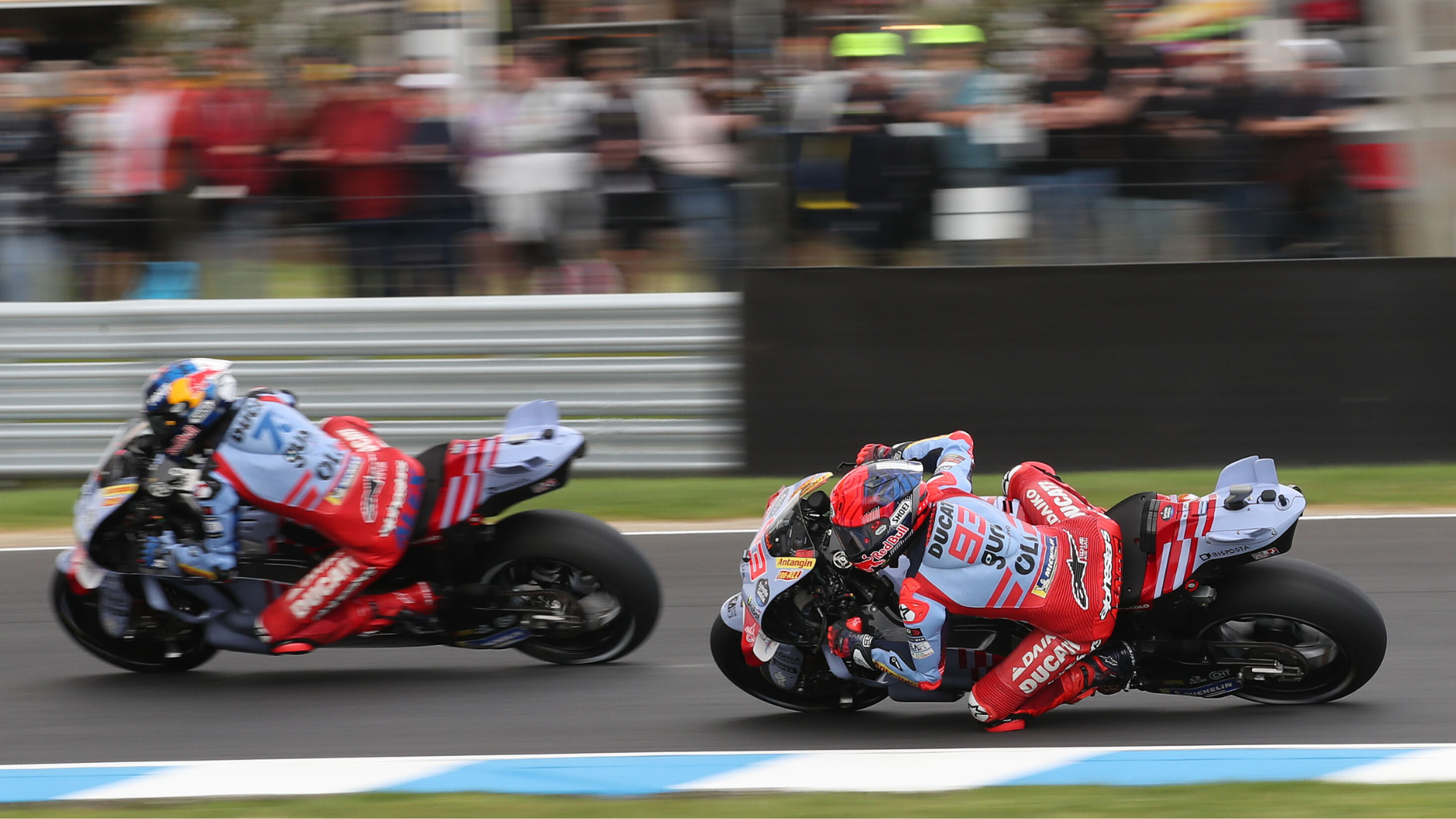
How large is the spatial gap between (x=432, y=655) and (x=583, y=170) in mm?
3763

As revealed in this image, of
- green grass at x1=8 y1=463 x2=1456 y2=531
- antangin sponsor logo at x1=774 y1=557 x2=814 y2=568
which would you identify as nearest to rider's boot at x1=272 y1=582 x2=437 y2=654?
antangin sponsor logo at x1=774 y1=557 x2=814 y2=568

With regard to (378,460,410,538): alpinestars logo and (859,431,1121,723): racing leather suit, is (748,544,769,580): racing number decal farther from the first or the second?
(378,460,410,538): alpinestars logo

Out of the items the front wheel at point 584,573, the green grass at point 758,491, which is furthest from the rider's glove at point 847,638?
the green grass at point 758,491

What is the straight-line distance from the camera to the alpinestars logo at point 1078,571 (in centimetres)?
469

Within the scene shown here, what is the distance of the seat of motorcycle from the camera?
475cm

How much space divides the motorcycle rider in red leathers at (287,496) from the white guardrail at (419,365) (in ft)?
11.9

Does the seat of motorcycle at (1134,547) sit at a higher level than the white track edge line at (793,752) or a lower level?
higher

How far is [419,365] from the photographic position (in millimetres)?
9336

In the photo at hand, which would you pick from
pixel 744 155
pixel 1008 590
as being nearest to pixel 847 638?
pixel 1008 590

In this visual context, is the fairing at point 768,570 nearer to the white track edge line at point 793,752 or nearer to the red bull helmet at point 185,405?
the white track edge line at point 793,752

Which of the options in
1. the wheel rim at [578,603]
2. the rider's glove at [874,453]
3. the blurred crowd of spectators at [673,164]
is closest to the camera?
the rider's glove at [874,453]

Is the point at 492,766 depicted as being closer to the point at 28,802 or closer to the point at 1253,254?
the point at 28,802

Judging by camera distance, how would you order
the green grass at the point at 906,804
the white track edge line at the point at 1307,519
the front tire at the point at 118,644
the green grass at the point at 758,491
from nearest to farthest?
the green grass at the point at 906,804, the front tire at the point at 118,644, the white track edge line at the point at 1307,519, the green grass at the point at 758,491

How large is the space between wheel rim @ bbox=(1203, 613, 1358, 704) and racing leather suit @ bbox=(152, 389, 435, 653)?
2.74 meters
